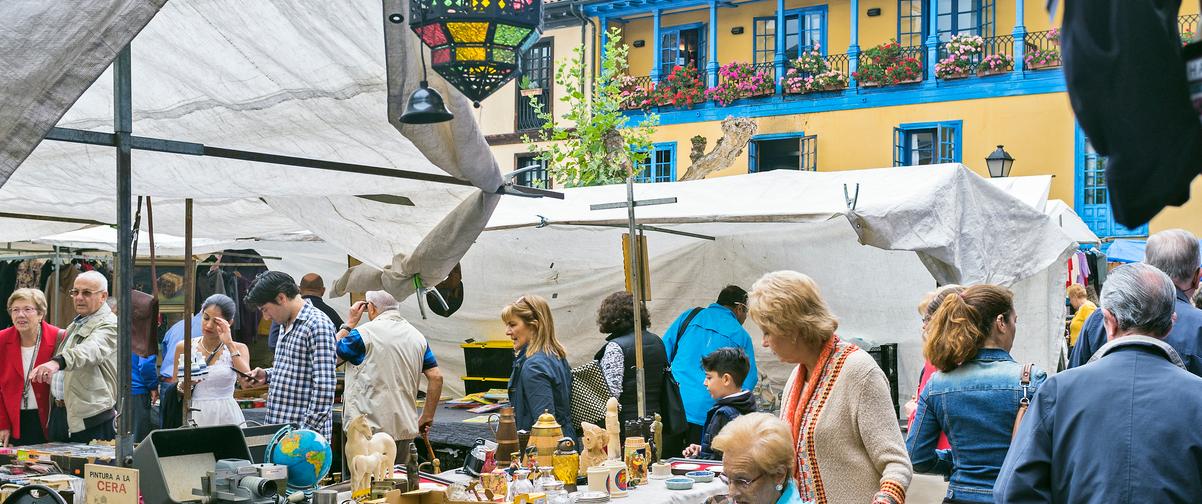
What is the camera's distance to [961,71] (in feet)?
64.5

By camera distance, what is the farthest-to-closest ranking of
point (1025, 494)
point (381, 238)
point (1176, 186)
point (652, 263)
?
point (652, 263) → point (381, 238) → point (1025, 494) → point (1176, 186)

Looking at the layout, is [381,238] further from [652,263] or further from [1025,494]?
[652,263]

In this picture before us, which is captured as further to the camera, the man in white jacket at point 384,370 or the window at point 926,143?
the window at point 926,143

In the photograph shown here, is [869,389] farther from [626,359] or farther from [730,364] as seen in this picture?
[626,359]

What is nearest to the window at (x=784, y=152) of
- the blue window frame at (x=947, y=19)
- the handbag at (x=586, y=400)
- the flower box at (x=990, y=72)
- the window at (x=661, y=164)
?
the window at (x=661, y=164)

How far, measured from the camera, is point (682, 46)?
23125mm

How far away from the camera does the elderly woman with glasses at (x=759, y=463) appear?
3182 millimetres

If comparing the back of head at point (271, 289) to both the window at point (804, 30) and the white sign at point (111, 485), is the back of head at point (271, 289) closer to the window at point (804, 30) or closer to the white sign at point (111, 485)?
the white sign at point (111, 485)

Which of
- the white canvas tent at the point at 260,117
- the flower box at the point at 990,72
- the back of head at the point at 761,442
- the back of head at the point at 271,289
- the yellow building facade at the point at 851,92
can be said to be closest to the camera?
the white canvas tent at the point at 260,117

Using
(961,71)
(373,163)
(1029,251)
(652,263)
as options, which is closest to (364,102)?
(373,163)

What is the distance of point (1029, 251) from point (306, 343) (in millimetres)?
5062

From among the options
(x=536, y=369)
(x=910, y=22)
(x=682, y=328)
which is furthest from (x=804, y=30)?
(x=536, y=369)

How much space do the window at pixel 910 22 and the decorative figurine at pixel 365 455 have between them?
59.6 ft

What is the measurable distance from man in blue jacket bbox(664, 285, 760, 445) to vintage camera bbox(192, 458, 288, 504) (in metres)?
3.97
